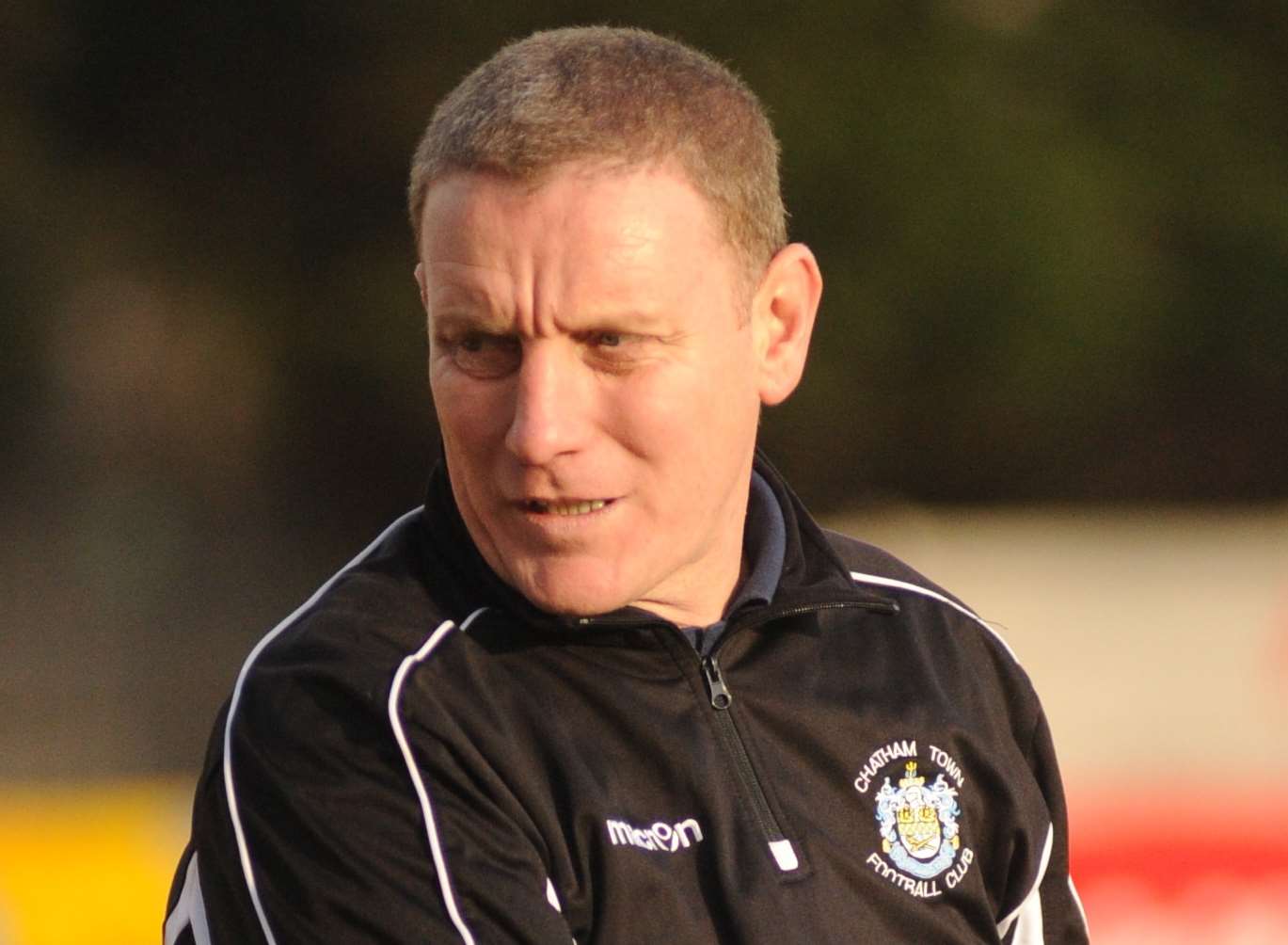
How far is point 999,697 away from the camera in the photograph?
8.79 ft

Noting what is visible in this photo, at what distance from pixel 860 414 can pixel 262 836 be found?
9.53m

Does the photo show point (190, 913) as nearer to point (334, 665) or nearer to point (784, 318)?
point (334, 665)

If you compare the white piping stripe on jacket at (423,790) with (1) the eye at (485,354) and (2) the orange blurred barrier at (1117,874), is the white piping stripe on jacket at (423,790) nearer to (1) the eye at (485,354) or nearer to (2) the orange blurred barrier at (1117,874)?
(1) the eye at (485,354)

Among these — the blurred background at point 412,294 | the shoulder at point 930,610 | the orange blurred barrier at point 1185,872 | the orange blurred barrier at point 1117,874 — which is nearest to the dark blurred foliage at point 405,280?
the blurred background at point 412,294

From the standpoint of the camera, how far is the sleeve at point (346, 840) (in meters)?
2.11

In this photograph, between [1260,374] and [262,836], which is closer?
[262,836]

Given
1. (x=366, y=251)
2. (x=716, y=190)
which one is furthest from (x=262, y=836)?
(x=366, y=251)

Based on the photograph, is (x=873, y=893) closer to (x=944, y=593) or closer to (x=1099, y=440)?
(x=944, y=593)

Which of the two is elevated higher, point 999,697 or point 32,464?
point 999,697

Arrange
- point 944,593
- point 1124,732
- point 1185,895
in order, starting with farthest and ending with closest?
point 1124,732
point 1185,895
point 944,593

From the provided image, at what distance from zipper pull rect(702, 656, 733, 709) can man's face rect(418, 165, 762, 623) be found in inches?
4.5

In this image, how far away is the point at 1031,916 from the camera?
266cm

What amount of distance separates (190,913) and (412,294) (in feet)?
29.1

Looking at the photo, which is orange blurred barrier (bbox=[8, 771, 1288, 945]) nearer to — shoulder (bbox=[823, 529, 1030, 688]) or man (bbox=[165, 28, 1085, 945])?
shoulder (bbox=[823, 529, 1030, 688])
